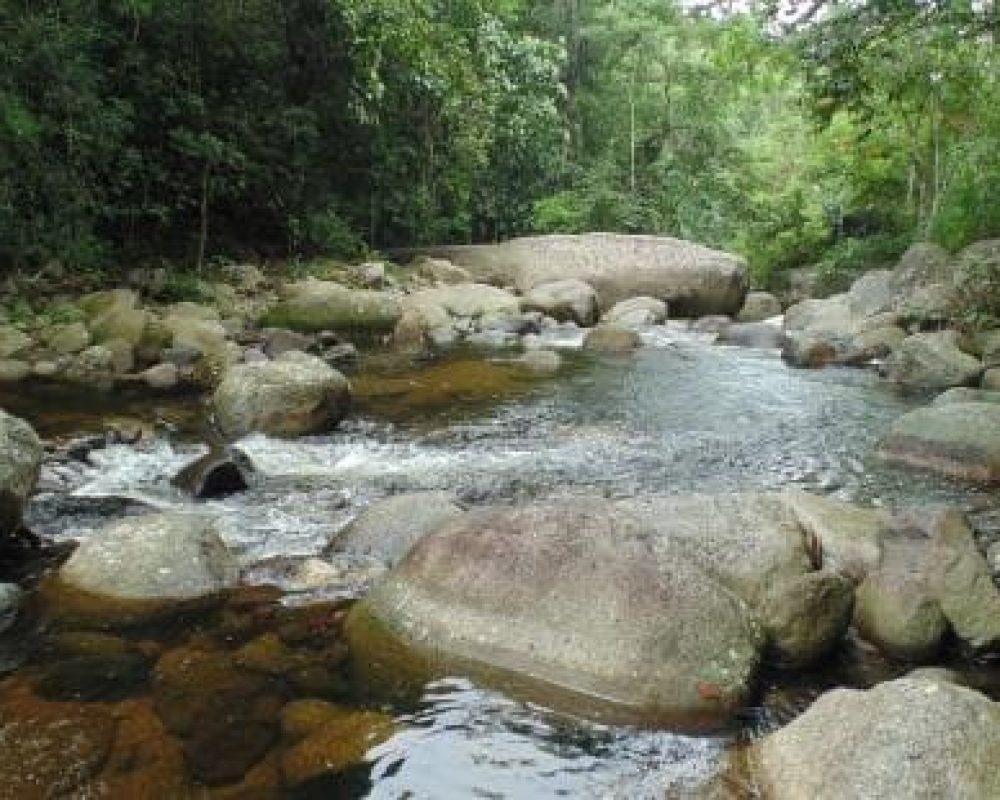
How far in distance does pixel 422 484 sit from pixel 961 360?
23.2 feet

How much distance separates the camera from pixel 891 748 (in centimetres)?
312

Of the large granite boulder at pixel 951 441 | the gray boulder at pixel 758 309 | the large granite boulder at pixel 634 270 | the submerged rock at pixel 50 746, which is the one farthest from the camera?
the gray boulder at pixel 758 309

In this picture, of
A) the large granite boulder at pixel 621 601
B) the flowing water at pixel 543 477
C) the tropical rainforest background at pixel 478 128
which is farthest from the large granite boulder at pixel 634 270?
the large granite boulder at pixel 621 601

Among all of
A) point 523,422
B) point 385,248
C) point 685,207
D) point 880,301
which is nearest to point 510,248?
point 385,248

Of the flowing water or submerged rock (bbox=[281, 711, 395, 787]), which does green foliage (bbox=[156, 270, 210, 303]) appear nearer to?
the flowing water

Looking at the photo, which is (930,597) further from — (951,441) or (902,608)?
(951,441)

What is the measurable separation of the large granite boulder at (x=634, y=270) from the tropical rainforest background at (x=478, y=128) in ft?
9.48

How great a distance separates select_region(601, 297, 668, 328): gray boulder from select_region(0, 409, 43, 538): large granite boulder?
11921 millimetres

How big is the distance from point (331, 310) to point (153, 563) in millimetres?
9237

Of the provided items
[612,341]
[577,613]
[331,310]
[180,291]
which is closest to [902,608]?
[577,613]

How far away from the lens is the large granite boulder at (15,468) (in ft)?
18.2

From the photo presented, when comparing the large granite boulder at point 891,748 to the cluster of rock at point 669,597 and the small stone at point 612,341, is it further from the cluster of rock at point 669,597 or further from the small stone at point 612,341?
the small stone at point 612,341

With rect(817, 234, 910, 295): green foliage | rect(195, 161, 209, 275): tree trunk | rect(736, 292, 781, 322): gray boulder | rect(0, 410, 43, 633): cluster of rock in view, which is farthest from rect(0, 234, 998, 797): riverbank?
rect(817, 234, 910, 295): green foliage

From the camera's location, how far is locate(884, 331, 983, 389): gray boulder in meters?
11.2
